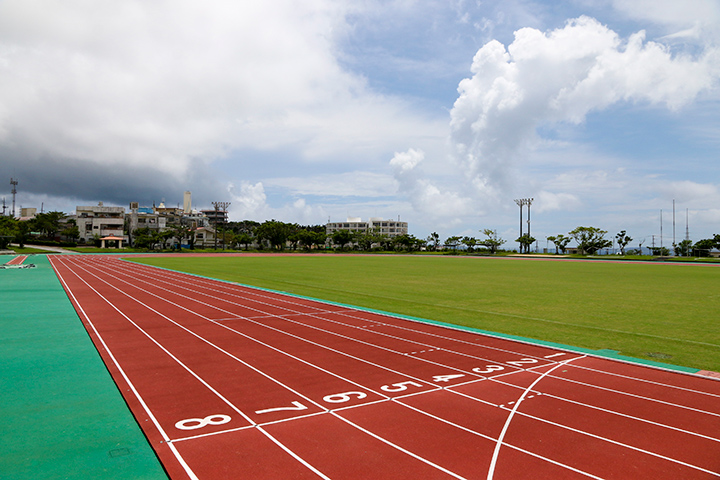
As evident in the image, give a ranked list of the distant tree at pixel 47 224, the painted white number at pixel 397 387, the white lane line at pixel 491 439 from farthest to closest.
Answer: the distant tree at pixel 47 224
the painted white number at pixel 397 387
the white lane line at pixel 491 439

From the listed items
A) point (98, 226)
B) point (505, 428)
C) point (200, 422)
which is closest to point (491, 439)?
point (505, 428)

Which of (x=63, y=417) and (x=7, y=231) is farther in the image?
(x=7, y=231)

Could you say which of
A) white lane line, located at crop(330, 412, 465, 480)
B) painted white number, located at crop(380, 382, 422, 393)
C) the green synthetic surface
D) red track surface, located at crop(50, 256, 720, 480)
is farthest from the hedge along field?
the green synthetic surface

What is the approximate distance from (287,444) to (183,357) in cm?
433

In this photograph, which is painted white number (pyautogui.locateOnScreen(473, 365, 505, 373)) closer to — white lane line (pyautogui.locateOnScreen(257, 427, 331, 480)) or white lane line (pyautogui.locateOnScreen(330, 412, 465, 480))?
→ white lane line (pyautogui.locateOnScreen(330, 412, 465, 480))

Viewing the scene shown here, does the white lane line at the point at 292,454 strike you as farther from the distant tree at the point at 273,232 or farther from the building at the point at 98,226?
the building at the point at 98,226

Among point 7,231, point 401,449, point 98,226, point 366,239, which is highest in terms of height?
point 98,226

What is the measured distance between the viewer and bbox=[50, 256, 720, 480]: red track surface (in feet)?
14.5

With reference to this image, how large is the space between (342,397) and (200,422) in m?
1.93

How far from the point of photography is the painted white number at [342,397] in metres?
6.12

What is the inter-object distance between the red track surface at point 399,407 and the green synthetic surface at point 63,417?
0.93 feet

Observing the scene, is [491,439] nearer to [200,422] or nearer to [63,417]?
[200,422]

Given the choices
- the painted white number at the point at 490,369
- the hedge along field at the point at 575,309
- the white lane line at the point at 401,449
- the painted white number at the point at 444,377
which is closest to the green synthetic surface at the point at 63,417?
the white lane line at the point at 401,449

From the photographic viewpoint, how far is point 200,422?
535 centimetres
